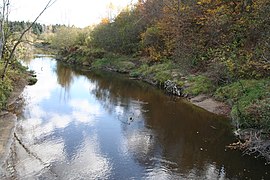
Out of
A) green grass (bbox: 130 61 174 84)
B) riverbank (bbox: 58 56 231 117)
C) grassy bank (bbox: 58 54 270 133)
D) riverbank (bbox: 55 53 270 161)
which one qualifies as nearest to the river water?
riverbank (bbox: 55 53 270 161)

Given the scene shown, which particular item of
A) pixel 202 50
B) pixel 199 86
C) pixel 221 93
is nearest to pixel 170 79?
pixel 202 50

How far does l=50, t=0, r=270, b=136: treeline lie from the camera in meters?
18.8

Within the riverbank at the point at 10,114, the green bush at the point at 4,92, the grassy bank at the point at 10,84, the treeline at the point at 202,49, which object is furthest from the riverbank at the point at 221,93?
the green bush at the point at 4,92

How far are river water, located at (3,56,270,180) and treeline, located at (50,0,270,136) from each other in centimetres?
227

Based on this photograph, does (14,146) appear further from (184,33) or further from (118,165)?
(184,33)

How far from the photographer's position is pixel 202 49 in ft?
97.8

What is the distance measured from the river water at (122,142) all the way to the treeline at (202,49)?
7.44 ft

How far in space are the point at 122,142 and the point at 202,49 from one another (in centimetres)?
1873

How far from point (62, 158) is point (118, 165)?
7.50 ft

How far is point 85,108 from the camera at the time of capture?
1986 centimetres

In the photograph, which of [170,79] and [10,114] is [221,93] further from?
[10,114]

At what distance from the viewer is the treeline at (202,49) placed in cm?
1878

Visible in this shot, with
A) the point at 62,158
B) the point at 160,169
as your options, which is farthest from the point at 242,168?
the point at 62,158

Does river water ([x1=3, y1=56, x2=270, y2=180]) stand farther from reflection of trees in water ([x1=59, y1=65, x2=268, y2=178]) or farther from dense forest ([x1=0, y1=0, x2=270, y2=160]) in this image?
dense forest ([x1=0, y1=0, x2=270, y2=160])
